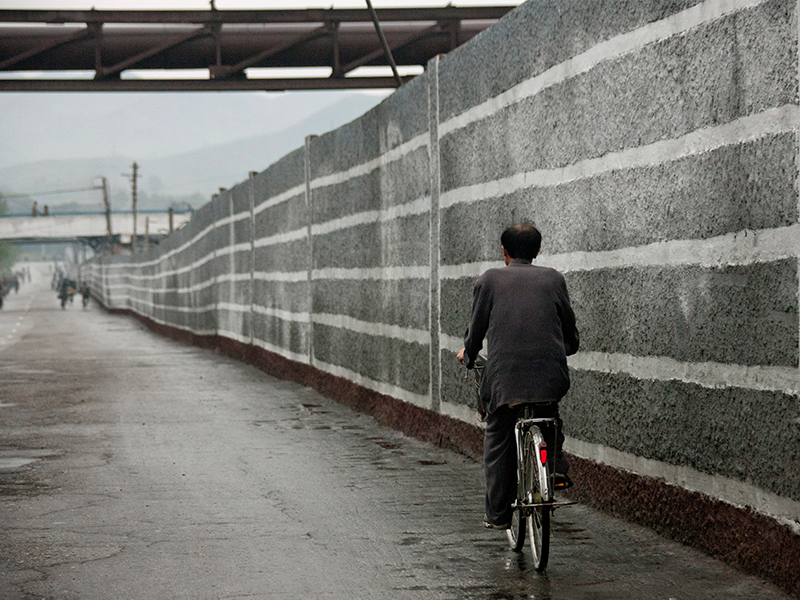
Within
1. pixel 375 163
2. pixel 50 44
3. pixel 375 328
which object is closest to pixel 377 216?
pixel 375 163

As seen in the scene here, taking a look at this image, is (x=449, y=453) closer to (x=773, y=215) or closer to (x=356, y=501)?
(x=356, y=501)

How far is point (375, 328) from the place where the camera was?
12.9 metres

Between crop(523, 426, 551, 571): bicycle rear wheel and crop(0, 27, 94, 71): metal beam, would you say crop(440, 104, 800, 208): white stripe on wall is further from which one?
crop(0, 27, 94, 71): metal beam

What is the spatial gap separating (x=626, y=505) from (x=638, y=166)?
1.96 metres

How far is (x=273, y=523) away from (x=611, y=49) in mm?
3473

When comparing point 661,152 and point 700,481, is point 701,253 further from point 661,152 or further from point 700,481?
point 700,481

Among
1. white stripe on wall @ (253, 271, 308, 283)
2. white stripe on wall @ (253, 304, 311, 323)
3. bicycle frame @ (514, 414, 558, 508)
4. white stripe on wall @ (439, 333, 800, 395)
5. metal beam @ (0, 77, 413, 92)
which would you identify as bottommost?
bicycle frame @ (514, 414, 558, 508)

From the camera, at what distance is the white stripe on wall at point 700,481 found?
5.59 m

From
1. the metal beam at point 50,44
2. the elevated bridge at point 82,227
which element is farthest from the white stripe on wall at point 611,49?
the elevated bridge at point 82,227

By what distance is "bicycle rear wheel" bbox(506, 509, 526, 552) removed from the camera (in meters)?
6.54

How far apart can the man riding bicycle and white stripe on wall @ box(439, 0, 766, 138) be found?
1338 millimetres

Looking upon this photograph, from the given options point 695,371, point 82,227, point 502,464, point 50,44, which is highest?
point 50,44

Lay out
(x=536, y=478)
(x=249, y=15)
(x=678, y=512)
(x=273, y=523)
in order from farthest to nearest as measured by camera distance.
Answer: (x=249, y=15) → (x=273, y=523) → (x=678, y=512) → (x=536, y=478)

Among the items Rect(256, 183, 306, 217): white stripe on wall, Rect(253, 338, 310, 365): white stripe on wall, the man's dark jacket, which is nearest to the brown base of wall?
the man's dark jacket
